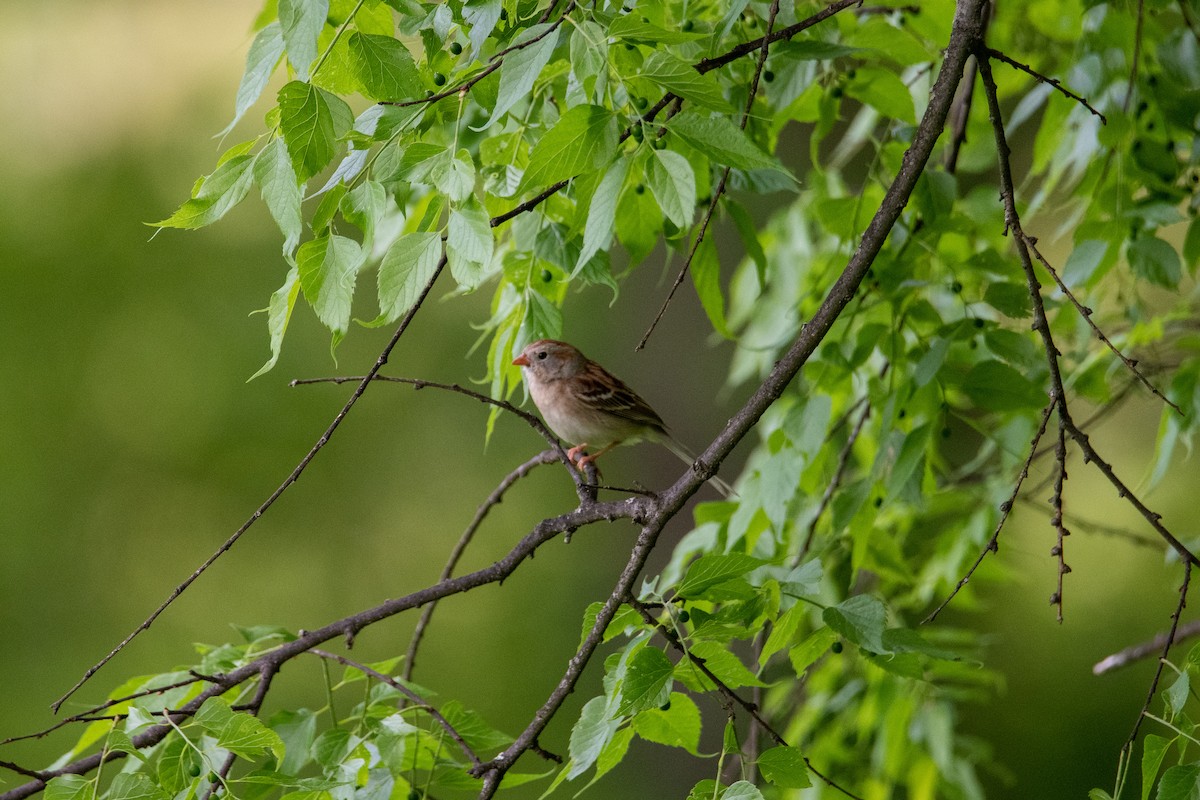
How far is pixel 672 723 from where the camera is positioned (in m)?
2.14

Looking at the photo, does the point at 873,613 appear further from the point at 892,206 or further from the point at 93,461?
the point at 93,461

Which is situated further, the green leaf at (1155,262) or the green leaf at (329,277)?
the green leaf at (1155,262)

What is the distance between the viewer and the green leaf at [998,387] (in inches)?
111

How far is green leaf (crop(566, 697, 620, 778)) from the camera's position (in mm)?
2012

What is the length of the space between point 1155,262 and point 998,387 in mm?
512

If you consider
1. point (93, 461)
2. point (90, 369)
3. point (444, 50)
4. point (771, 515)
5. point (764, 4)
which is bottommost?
point (93, 461)

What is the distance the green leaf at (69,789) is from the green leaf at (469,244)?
1118mm

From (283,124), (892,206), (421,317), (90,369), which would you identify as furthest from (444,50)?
(90,369)

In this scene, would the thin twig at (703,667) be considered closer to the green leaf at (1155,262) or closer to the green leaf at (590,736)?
the green leaf at (590,736)

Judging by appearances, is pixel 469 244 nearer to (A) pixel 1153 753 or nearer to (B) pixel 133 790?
(B) pixel 133 790

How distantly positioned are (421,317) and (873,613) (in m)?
8.06

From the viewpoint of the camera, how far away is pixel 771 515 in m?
2.92

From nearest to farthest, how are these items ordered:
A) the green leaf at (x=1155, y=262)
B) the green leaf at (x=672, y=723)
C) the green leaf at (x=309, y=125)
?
the green leaf at (x=309, y=125), the green leaf at (x=672, y=723), the green leaf at (x=1155, y=262)

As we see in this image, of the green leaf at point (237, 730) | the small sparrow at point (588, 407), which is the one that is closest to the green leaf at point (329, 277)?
the green leaf at point (237, 730)
